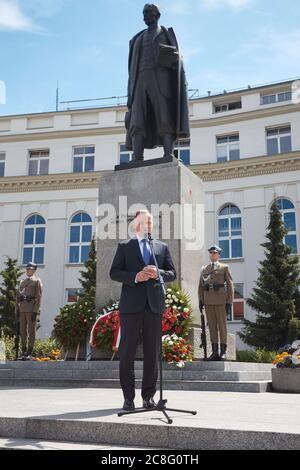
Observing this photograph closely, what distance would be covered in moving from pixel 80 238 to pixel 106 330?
2679 centimetres

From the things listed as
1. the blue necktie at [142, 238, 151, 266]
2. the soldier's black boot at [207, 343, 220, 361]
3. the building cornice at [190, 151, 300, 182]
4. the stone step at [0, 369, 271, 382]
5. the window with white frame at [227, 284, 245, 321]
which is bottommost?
the stone step at [0, 369, 271, 382]

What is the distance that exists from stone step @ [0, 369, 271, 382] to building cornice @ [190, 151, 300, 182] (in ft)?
79.2

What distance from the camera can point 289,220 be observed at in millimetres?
31797

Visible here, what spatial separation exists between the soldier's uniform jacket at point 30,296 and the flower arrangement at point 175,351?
370cm

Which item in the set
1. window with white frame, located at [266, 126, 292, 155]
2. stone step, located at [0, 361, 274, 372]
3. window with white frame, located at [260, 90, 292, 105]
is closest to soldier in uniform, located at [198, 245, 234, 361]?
stone step, located at [0, 361, 274, 372]

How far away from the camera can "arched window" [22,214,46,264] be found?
3619cm

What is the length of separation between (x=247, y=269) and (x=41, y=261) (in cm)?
1334

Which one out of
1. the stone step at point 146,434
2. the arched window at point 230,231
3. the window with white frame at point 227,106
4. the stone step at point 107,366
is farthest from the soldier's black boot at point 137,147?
the window with white frame at point 227,106

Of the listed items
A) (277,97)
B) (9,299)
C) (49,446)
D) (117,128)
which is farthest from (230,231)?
(49,446)

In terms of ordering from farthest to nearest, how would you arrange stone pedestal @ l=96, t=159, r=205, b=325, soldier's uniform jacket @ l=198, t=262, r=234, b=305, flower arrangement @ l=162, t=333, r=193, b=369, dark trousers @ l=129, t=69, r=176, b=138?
dark trousers @ l=129, t=69, r=176, b=138, stone pedestal @ l=96, t=159, r=205, b=325, soldier's uniform jacket @ l=198, t=262, r=234, b=305, flower arrangement @ l=162, t=333, r=193, b=369

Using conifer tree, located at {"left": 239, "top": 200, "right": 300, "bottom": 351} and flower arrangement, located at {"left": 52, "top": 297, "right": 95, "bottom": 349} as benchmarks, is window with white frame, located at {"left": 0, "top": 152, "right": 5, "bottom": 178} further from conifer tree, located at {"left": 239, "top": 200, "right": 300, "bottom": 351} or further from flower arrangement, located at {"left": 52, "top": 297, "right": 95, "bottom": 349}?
flower arrangement, located at {"left": 52, "top": 297, "right": 95, "bottom": 349}

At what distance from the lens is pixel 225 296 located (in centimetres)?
916

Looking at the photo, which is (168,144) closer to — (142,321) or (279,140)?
(142,321)
